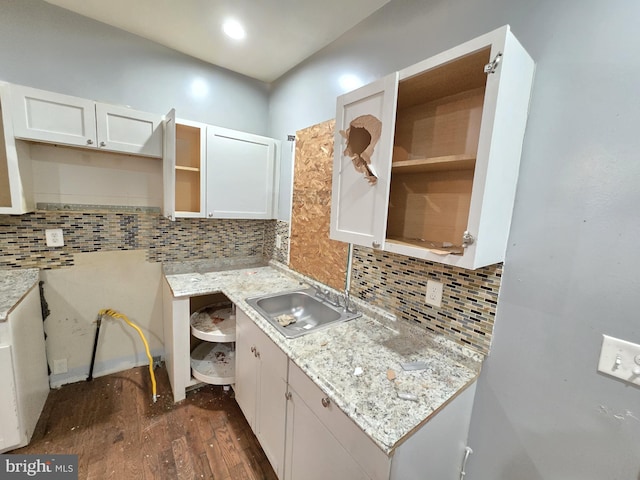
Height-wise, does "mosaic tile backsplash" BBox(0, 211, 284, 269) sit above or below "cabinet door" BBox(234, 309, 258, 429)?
above

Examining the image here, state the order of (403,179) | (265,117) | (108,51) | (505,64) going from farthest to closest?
(265,117) < (108,51) < (403,179) < (505,64)

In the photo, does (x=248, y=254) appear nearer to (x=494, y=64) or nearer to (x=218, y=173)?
(x=218, y=173)

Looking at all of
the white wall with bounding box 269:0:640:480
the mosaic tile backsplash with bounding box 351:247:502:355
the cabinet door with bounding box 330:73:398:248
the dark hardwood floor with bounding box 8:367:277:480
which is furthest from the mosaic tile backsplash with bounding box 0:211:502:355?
the dark hardwood floor with bounding box 8:367:277:480

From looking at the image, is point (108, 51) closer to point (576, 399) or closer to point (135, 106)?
point (135, 106)

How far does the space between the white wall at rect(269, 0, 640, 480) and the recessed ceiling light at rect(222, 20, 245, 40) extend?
4.27 feet

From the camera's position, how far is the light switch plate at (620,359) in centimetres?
77

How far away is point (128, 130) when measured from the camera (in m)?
1.81

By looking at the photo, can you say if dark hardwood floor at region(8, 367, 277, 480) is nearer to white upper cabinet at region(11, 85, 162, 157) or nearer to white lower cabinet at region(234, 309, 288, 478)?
white lower cabinet at region(234, 309, 288, 478)

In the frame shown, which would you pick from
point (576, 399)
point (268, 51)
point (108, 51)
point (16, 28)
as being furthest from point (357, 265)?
point (16, 28)

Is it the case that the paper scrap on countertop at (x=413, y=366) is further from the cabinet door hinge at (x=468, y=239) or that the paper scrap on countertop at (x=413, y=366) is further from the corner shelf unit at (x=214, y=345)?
the corner shelf unit at (x=214, y=345)

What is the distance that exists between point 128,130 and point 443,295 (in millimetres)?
2264

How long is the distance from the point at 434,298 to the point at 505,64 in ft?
3.03

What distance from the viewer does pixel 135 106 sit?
6.44ft

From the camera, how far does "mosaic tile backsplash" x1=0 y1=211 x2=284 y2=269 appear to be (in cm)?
174
